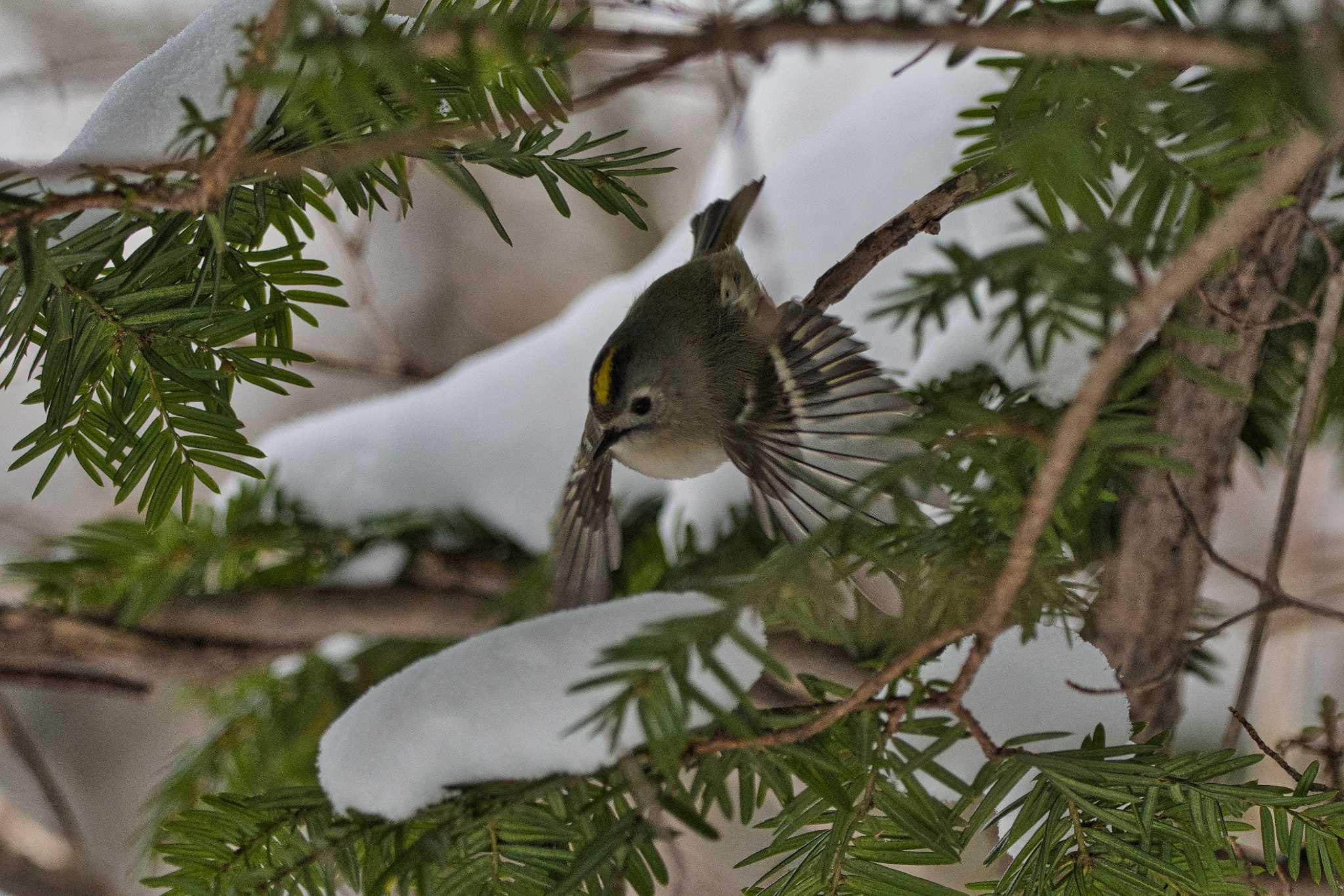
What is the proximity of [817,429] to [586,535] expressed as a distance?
0.20 m

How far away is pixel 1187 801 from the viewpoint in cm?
40

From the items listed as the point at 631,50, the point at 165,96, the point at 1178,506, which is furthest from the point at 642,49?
the point at 1178,506

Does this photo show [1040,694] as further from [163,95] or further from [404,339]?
[404,339]

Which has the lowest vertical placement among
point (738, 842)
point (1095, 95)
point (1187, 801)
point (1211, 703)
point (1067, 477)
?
point (738, 842)

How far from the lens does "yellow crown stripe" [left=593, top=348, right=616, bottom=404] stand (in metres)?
0.73

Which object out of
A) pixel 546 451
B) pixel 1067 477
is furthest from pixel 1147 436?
pixel 546 451

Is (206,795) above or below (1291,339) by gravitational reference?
below

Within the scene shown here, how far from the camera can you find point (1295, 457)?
576 mm

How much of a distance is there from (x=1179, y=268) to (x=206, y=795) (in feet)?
1.32

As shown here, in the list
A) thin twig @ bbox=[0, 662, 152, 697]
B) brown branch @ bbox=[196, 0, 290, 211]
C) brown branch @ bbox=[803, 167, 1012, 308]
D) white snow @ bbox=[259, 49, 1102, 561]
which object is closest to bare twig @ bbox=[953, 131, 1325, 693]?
brown branch @ bbox=[803, 167, 1012, 308]

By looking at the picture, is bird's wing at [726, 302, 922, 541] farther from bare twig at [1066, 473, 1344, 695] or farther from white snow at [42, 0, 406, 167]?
white snow at [42, 0, 406, 167]

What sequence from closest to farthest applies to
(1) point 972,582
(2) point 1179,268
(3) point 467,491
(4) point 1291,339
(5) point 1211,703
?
(2) point 1179,268 < (1) point 972,582 < (4) point 1291,339 < (3) point 467,491 < (5) point 1211,703

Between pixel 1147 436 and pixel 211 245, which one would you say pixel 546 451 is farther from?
pixel 1147 436

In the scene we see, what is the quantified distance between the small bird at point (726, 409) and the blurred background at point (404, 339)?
257mm
